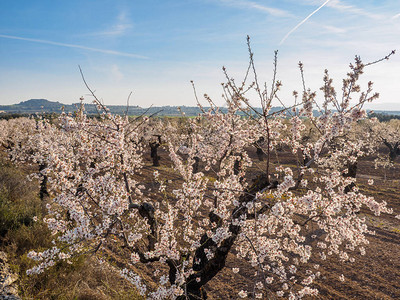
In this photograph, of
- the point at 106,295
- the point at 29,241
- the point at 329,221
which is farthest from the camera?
the point at 29,241

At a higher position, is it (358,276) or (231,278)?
(231,278)

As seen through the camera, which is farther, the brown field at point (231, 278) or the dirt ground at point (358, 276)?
the dirt ground at point (358, 276)

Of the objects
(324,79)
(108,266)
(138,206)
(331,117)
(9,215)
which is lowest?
(108,266)

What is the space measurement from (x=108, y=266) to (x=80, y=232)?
4068mm

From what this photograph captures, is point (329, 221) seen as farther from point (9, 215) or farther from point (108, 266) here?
point (9, 215)

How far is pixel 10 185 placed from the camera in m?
11.1

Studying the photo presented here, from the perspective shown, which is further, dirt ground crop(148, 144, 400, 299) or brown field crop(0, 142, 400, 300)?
dirt ground crop(148, 144, 400, 299)

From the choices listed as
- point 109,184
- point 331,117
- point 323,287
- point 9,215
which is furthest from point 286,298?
point 9,215

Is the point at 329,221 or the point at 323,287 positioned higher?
the point at 329,221

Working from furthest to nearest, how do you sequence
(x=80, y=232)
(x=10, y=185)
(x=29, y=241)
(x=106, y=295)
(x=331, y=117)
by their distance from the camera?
(x=10, y=185) → (x=29, y=241) → (x=106, y=295) → (x=331, y=117) → (x=80, y=232)

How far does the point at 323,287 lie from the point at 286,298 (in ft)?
5.12

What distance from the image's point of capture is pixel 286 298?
7594mm

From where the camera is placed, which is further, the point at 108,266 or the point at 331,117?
the point at 108,266

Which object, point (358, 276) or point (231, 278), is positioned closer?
point (231, 278)
